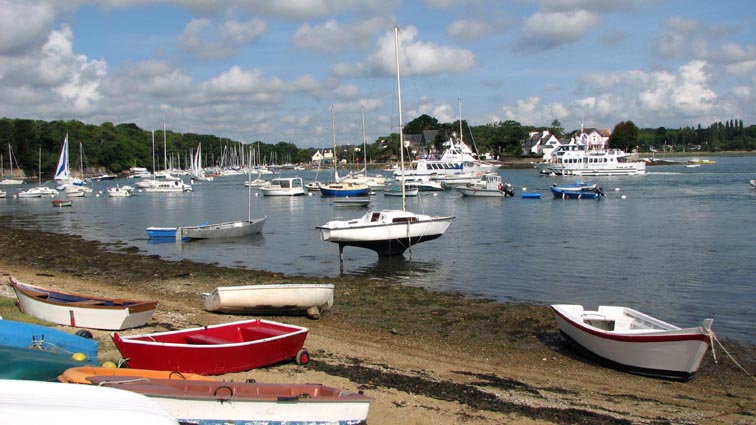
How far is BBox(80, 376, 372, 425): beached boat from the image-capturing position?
8844 millimetres

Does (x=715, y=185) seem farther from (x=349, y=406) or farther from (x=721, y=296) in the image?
(x=349, y=406)

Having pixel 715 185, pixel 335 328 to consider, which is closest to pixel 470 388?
pixel 335 328

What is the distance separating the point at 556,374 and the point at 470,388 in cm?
296

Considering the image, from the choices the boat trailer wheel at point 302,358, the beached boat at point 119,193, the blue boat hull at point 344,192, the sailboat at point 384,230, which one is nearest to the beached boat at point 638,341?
the boat trailer wheel at point 302,358

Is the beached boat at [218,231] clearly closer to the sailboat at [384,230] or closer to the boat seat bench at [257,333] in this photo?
the sailboat at [384,230]

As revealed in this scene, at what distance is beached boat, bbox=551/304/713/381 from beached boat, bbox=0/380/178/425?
10483 mm

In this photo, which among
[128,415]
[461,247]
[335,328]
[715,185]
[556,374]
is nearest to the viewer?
[128,415]

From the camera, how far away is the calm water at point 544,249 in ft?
79.5

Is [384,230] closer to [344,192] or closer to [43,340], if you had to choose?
[43,340]

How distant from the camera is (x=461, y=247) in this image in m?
37.7

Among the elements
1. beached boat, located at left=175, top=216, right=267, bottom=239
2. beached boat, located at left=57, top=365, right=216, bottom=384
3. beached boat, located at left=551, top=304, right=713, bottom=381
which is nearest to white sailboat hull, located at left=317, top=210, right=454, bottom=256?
beached boat, located at left=175, top=216, right=267, bottom=239

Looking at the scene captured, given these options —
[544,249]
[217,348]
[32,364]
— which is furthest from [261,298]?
[544,249]

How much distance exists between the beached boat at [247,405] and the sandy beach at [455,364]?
133cm

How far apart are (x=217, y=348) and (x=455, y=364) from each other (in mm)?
5368
